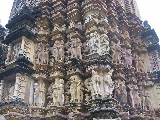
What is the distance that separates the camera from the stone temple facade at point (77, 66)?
849cm

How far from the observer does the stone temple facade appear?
8.49 m

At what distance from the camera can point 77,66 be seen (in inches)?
368

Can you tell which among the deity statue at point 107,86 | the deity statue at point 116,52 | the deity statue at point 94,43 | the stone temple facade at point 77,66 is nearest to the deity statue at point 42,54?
the stone temple facade at point 77,66

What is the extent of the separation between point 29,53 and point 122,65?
4.61 metres

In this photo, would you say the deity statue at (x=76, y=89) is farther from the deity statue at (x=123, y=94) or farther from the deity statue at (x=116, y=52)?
the deity statue at (x=116, y=52)

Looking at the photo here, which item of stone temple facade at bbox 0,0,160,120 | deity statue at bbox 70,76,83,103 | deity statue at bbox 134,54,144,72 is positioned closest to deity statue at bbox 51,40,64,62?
stone temple facade at bbox 0,0,160,120

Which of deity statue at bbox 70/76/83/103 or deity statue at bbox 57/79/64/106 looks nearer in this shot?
deity statue at bbox 70/76/83/103

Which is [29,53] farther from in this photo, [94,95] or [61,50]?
[94,95]

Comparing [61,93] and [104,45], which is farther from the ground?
[104,45]

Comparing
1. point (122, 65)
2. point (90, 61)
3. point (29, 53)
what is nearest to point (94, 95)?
point (90, 61)

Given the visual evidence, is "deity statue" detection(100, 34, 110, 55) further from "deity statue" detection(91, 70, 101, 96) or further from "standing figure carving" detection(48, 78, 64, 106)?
"standing figure carving" detection(48, 78, 64, 106)

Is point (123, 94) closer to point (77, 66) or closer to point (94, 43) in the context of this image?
point (77, 66)

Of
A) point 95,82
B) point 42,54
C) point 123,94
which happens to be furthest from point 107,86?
point 42,54

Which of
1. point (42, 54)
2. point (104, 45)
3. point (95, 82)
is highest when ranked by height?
point (104, 45)
